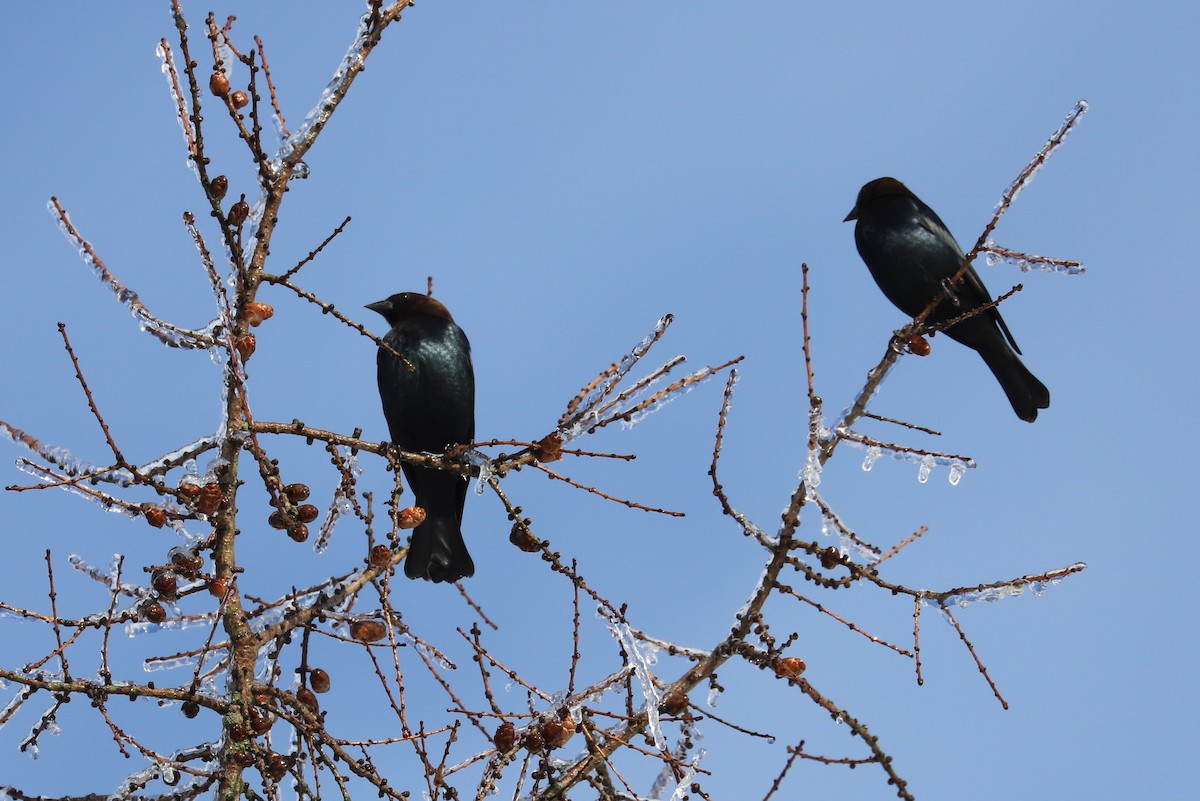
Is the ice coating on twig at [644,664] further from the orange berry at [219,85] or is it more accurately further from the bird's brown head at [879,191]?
the bird's brown head at [879,191]

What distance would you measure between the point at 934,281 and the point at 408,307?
260 cm

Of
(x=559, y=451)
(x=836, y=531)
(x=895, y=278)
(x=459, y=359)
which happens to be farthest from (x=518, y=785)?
(x=895, y=278)

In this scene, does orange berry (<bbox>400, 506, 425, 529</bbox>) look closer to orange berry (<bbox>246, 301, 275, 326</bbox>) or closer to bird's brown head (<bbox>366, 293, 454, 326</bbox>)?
orange berry (<bbox>246, 301, 275, 326</bbox>)

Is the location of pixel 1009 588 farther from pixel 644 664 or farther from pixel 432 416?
pixel 432 416

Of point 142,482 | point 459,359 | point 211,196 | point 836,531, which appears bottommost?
point 836,531

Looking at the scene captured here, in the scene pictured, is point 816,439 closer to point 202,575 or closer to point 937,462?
point 937,462

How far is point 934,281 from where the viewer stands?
19.0 ft

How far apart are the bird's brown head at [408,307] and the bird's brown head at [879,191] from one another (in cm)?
245

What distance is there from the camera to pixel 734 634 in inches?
121

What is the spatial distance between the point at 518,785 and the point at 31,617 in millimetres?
1313

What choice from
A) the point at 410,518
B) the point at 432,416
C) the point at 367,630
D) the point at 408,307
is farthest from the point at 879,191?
the point at 367,630

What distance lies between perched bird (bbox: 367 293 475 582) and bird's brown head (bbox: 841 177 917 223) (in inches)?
97.7

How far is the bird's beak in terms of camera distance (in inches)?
211

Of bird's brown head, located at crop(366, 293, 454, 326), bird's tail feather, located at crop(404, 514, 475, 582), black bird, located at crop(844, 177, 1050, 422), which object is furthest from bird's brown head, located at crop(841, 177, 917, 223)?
bird's tail feather, located at crop(404, 514, 475, 582)
